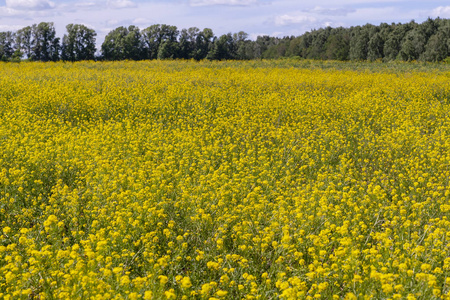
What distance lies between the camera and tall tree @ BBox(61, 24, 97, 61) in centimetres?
4426

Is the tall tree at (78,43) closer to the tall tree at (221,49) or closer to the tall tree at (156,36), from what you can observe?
the tall tree at (156,36)

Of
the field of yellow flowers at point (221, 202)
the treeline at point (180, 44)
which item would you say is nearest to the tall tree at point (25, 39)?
the treeline at point (180, 44)

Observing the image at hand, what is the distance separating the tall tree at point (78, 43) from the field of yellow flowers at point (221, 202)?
34956 millimetres

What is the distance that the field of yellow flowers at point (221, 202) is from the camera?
3.21m

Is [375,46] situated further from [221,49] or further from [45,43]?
[45,43]

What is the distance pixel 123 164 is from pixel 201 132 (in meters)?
2.68

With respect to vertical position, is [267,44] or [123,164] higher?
[267,44]

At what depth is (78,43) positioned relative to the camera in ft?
147

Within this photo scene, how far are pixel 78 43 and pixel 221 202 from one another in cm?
4694

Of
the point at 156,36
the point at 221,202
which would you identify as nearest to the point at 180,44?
the point at 156,36

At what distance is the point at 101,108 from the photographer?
1078cm

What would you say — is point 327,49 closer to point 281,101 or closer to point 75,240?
point 281,101

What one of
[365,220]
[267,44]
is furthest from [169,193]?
[267,44]

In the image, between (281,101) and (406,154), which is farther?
(281,101)
